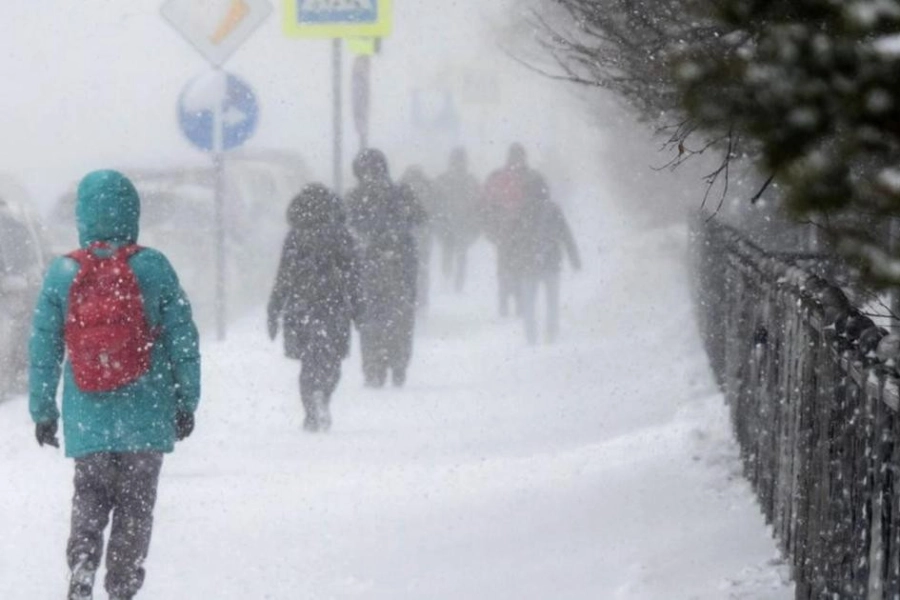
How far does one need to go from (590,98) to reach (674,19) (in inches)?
698

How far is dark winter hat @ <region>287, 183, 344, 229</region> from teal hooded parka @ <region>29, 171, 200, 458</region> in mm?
5055

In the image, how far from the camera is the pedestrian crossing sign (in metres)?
14.0

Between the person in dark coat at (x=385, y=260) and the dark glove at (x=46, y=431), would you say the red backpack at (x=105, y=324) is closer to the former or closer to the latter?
the dark glove at (x=46, y=431)

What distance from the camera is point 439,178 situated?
21500 mm

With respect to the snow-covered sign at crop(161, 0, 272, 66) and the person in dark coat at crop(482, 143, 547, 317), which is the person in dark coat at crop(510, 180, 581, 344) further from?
the snow-covered sign at crop(161, 0, 272, 66)

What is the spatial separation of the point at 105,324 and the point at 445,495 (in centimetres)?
312

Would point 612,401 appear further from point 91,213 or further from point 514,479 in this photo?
point 91,213

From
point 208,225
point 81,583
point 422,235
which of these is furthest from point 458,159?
point 81,583

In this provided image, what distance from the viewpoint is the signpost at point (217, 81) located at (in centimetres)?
1380

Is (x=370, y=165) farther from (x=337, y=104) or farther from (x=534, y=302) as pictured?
(x=534, y=302)

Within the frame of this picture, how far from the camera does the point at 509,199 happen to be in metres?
17.4

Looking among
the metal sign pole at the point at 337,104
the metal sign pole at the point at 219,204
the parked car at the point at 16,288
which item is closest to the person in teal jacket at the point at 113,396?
the parked car at the point at 16,288

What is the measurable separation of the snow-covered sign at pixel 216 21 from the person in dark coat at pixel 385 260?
1.31 meters

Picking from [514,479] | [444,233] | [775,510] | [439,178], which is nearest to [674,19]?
[775,510]
